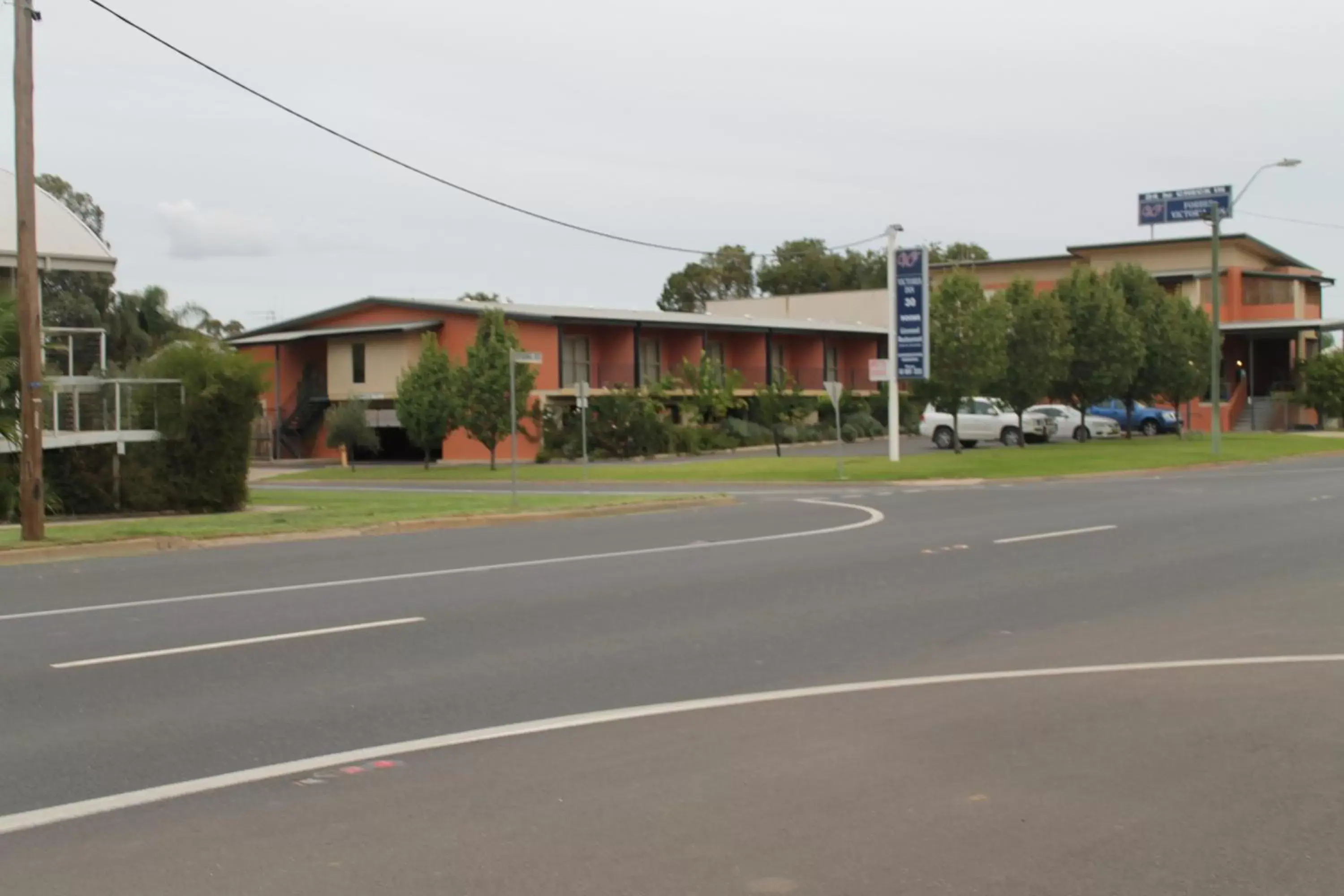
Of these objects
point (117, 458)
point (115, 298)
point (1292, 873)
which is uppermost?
point (115, 298)

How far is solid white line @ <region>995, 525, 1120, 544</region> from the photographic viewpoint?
54.9 ft

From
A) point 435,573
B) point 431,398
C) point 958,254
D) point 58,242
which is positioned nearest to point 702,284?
point 958,254

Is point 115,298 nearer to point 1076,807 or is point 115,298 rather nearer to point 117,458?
point 117,458

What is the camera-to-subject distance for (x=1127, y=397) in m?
50.6

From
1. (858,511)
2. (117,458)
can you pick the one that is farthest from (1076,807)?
(117,458)

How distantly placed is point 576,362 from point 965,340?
17977mm

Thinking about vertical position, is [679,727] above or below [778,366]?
below

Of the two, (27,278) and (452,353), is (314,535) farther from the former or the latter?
(452,353)

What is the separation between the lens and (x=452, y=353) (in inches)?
1997

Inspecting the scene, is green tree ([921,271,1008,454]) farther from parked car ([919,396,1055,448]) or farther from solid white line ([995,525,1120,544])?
solid white line ([995,525,1120,544])

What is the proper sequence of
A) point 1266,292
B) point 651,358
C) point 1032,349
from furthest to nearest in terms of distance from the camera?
point 1266,292 < point 651,358 < point 1032,349

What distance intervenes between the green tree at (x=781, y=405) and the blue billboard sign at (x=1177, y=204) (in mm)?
31500

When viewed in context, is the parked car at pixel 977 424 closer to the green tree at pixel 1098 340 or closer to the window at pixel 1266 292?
the green tree at pixel 1098 340

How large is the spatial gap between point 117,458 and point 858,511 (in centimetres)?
1221
